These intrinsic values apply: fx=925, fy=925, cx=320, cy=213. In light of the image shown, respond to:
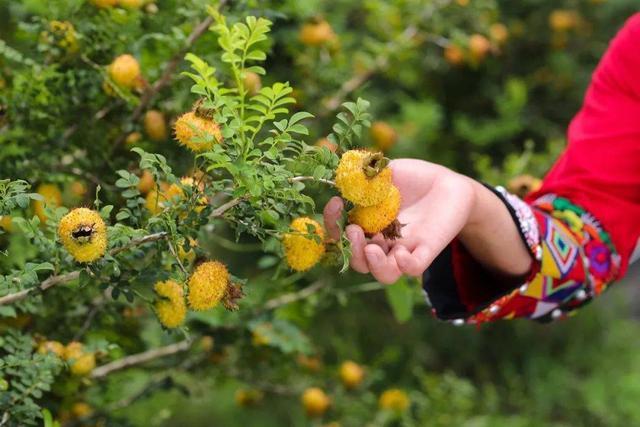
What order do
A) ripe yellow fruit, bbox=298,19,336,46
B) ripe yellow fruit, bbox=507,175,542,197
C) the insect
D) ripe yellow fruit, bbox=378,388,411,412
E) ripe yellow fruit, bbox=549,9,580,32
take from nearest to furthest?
the insect < ripe yellow fruit, bbox=507,175,542,197 < ripe yellow fruit, bbox=298,19,336,46 < ripe yellow fruit, bbox=378,388,411,412 < ripe yellow fruit, bbox=549,9,580,32

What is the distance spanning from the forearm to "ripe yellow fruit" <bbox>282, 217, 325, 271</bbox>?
0.25 m

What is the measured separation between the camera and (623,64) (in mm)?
1489

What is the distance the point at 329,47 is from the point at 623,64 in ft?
1.88

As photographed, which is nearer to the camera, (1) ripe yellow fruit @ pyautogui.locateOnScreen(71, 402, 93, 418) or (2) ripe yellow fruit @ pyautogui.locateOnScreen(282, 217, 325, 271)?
(2) ripe yellow fruit @ pyautogui.locateOnScreen(282, 217, 325, 271)

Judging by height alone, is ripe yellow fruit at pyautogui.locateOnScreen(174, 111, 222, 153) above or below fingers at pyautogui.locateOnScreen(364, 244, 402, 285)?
above

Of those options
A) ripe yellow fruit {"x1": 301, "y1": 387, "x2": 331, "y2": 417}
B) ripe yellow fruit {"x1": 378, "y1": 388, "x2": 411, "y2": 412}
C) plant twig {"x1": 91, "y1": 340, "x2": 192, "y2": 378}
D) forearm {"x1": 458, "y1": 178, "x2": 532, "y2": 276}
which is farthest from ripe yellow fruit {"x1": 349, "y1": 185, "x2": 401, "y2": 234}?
ripe yellow fruit {"x1": 378, "y1": 388, "x2": 411, "y2": 412}

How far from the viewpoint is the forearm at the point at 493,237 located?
117 cm

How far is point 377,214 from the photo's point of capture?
0.89 metres

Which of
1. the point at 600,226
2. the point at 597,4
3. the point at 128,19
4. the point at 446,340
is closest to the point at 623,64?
the point at 600,226

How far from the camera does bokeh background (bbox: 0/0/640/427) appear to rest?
126 centimetres

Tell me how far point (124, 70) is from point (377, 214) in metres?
0.47

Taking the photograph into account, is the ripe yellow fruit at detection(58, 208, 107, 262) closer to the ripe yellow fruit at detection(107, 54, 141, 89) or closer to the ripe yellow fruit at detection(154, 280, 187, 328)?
the ripe yellow fruit at detection(154, 280, 187, 328)

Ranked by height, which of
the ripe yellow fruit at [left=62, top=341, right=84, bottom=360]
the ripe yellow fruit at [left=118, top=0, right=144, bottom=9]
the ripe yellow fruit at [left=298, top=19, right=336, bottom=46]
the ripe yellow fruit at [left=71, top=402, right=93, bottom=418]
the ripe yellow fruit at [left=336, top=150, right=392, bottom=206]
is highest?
the ripe yellow fruit at [left=336, top=150, right=392, bottom=206]

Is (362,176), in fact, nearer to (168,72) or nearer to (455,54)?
(168,72)
